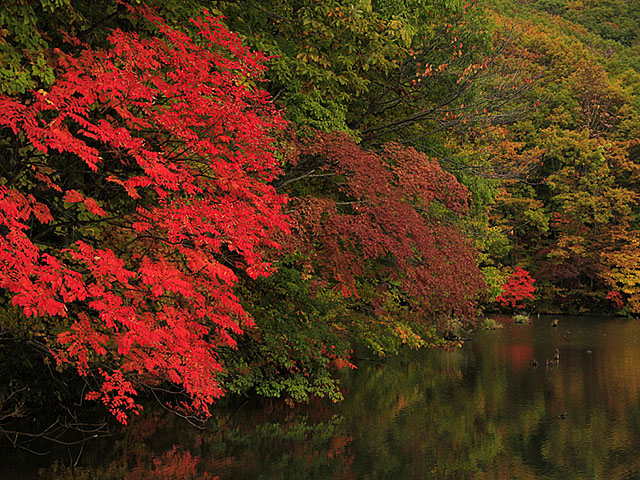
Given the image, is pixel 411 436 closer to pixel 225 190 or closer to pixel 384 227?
pixel 384 227

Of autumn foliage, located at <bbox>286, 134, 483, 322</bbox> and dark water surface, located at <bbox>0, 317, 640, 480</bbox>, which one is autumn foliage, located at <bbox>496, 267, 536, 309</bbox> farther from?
autumn foliage, located at <bbox>286, 134, 483, 322</bbox>

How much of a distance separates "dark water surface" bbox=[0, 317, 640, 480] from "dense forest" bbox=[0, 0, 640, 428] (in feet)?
2.84

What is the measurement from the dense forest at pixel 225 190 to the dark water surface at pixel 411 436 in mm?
866

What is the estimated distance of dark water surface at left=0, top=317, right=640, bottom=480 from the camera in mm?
12273

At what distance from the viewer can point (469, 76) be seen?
17.7 metres

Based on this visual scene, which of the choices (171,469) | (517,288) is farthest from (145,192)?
Answer: (517,288)

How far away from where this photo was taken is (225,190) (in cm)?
944

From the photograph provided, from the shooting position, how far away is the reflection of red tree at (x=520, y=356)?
82.0 feet

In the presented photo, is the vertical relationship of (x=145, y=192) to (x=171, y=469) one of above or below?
above

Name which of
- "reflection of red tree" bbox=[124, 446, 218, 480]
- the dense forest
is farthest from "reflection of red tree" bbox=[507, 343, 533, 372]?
"reflection of red tree" bbox=[124, 446, 218, 480]

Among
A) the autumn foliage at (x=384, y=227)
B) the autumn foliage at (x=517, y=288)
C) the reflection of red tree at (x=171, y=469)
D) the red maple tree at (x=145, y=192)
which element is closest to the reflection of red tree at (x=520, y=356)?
the autumn foliage at (x=384, y=227)

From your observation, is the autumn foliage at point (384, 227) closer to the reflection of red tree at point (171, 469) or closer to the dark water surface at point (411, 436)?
the dark water surface at point (411, 436)

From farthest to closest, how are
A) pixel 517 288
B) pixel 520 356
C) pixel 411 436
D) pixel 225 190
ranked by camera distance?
pixel 517 288, pixel 520 356, pixel 411 436, pixel 225 190

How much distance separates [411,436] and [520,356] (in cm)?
1351
